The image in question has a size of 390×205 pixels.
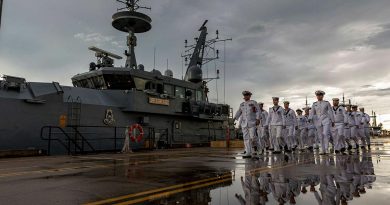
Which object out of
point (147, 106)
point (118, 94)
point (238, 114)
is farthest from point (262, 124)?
point (118, 94)

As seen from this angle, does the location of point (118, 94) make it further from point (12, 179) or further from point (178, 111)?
point (12, 179)

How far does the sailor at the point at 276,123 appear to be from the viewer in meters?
12.7

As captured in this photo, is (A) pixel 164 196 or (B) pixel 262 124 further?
(B) pixel 262 124

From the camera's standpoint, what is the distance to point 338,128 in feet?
41.0

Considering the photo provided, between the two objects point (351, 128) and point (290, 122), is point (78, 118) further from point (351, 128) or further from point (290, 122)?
point (351, 128)

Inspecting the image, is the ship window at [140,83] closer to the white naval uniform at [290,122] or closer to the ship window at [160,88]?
the ship window at [160,88]

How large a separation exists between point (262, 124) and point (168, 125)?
6293mm

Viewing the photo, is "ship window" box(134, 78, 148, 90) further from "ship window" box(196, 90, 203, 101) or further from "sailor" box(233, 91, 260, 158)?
"sailor" box(233, 91, 260, 158)

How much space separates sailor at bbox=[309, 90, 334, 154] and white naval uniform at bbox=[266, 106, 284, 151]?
51.8 inches

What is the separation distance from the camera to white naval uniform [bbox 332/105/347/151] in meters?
12.3

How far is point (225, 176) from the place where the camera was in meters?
5.62

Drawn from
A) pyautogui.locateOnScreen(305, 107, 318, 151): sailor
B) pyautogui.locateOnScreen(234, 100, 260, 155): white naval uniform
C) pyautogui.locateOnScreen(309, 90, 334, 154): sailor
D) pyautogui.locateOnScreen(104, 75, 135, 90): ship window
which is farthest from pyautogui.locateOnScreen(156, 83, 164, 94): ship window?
pyautogui.locateOnScreen(309, 90, 334, 154): sailor

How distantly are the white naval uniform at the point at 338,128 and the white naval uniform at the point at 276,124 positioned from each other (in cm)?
201

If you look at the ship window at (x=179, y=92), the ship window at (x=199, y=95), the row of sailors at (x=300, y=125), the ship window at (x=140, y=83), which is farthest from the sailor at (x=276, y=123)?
the ship window at (x=199, y=95)
